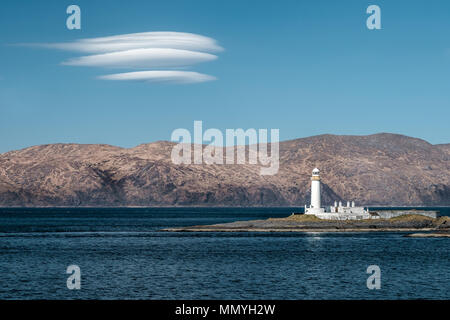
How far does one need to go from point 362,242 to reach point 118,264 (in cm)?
4484

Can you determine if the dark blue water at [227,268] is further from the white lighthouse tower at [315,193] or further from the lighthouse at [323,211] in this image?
the lighthouse at [323,211]

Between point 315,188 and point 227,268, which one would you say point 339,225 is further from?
point 227,268

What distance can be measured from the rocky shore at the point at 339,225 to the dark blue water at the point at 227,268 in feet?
79.9

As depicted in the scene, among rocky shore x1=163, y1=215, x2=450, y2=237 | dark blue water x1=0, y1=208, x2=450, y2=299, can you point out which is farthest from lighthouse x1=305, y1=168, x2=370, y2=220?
dark blue water x1=0, y1=208, x2=450, y2=299

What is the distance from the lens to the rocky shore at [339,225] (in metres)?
130

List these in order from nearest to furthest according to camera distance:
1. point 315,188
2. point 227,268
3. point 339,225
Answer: point 227,268 < point 339,225 < point 315,188

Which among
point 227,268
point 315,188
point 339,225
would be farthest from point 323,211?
point 227,268

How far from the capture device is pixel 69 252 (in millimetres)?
85875

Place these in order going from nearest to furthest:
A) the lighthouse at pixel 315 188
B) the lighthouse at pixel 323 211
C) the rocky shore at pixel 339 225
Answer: the rocky shore at pixel 339 225 → the lighthouse at pixel 315 188 → the lighthouse at pixel 323 211

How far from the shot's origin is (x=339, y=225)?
131750 millimetres

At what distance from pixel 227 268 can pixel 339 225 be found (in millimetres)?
70048

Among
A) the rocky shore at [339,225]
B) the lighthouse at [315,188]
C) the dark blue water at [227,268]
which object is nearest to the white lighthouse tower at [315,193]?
the lighthouse at [315,188]

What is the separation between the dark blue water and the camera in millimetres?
48906
